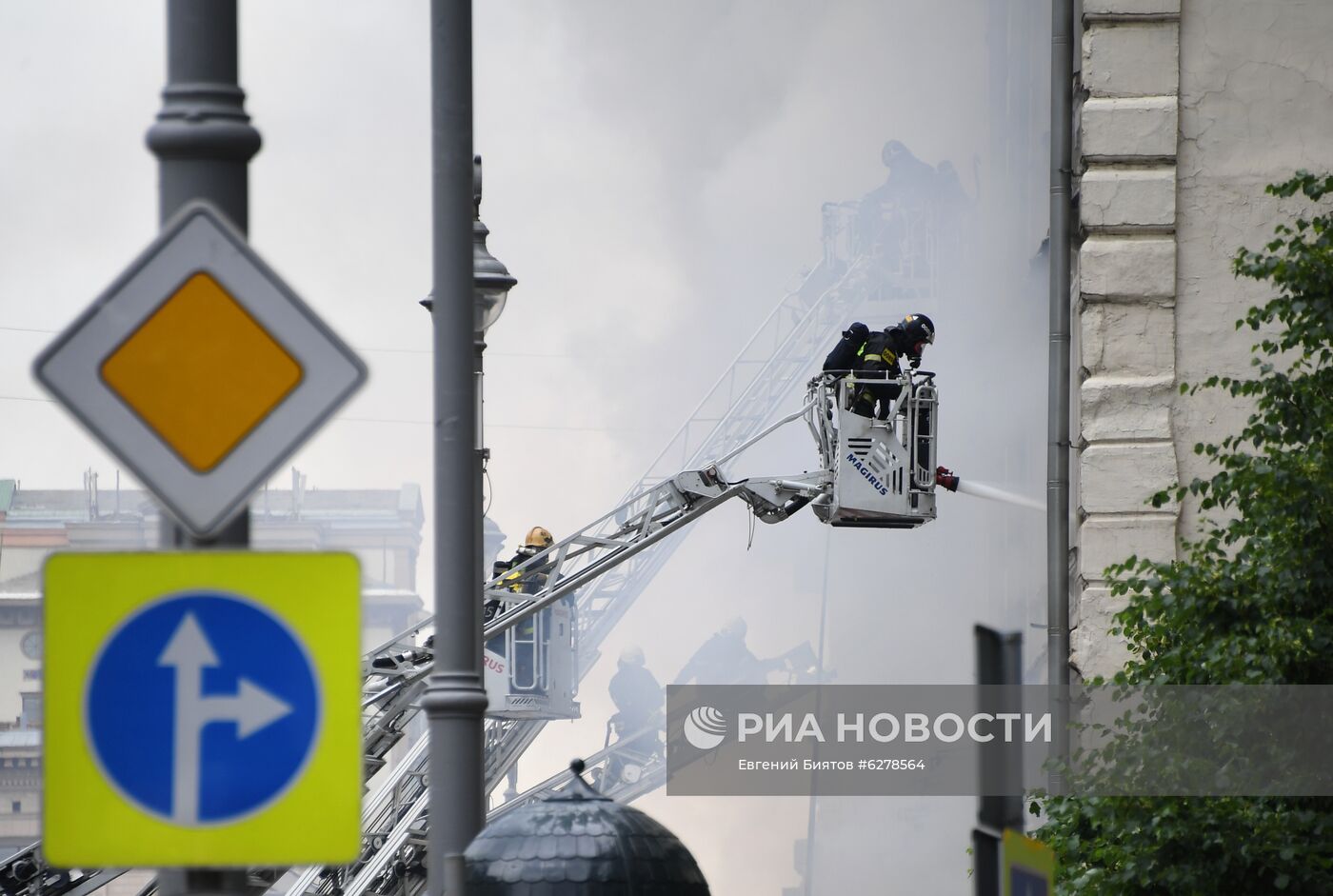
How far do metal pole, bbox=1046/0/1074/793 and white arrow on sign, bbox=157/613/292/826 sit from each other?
34.3 ft

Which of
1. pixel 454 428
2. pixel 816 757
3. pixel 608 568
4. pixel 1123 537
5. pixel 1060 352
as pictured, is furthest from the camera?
pixel 816 757

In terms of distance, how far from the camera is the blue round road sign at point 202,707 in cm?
354

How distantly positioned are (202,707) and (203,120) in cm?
127

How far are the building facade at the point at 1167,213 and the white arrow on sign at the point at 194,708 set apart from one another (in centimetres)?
1152

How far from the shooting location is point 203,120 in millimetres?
4254

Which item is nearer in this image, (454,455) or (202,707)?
(202,707)

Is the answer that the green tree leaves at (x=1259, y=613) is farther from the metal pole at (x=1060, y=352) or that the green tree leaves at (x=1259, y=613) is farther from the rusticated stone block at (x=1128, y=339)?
the rusticated stone block at (x=1128, y=339)

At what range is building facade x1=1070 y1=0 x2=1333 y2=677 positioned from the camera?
14695mm

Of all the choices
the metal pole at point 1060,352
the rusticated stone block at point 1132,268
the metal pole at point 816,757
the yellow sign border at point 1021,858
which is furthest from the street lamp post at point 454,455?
the metal pole at point 816,757

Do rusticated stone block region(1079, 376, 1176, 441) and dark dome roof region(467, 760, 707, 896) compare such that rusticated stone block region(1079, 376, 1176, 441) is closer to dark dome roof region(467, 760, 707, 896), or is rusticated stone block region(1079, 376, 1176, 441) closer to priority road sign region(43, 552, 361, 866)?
dark dome roof region(467, 760, 707, 896)

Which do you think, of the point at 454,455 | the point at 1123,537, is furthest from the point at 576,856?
the point at 1123,537

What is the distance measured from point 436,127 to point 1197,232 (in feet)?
26.7

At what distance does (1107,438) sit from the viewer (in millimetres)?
14695

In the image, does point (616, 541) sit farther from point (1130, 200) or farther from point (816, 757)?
point (1130, 200)
